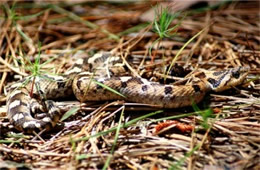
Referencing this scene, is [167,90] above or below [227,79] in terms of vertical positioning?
below

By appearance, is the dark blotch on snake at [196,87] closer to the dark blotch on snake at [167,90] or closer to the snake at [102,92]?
the snake at [102,92]

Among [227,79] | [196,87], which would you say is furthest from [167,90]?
[227,79]

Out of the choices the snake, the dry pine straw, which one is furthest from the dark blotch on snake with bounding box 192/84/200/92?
the dry pine straw

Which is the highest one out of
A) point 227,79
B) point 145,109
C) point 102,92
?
point 227,79

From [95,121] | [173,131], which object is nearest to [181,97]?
[173,131]

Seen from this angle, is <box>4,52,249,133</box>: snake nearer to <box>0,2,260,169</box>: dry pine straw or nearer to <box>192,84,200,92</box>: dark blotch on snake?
<box>192,84,200,92</box>: dark blotch on snake

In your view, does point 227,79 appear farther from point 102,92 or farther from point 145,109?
point 102,92

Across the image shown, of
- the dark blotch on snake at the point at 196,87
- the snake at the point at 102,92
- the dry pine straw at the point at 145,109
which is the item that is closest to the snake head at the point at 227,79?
the snake at the point at 102,92
